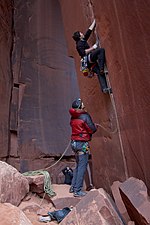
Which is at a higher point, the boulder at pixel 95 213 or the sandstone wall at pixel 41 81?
the sandstone wall at pixel 41 81

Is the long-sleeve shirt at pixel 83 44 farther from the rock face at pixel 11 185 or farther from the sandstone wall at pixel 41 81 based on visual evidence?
the sandstone wall at pixel 41 81

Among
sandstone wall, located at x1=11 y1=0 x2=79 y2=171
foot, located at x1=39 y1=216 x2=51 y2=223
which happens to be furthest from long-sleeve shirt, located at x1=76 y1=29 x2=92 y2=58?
sandstone wall, located at x1=11 y1=0 x2=79 y2=171

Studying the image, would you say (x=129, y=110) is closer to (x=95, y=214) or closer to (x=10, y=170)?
(x=95, y=214)

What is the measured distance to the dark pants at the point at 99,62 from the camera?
3.74 metres

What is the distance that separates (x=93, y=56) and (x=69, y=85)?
4.91m

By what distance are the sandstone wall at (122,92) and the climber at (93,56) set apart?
0.59ft

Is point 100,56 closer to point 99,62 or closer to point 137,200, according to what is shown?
point 99,62

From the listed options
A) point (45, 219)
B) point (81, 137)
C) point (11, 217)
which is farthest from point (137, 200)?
point (81, 137)

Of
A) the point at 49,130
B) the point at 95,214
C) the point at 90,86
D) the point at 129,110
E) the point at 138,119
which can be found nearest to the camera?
the point at 95,214

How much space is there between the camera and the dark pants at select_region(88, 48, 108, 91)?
12.3ft

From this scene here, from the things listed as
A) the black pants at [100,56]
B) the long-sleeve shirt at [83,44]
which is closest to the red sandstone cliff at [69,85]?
the black pants at [100,56]

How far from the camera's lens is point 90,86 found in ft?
15.4

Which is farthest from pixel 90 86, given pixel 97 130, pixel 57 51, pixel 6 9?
pixel 6 9

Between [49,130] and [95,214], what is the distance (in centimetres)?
559
